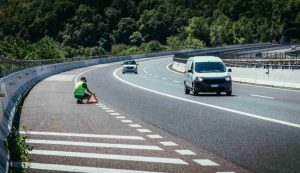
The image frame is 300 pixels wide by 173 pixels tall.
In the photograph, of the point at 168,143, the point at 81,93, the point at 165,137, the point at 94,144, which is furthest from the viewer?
the point at 81,93

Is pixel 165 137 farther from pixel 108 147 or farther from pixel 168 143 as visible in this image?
pixel 108 147

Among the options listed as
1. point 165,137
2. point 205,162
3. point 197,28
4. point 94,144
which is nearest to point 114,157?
point 205,162

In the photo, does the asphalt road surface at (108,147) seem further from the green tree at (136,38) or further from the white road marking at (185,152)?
the green tree at (136,38)

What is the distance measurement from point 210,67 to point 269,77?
8.00m

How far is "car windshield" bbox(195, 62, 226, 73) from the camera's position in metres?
26.2

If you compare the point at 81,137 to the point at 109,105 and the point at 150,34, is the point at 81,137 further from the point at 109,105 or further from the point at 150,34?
the point at 150,34

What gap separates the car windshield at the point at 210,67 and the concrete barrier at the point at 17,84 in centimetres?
763

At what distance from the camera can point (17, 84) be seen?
2408cm

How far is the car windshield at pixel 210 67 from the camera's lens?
86.0 ft

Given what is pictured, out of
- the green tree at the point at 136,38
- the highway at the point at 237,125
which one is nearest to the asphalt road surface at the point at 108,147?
the highway at the point at 237,125

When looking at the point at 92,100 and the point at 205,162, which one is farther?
the point at 92,100

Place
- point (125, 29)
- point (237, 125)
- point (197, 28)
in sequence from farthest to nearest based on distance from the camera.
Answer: point (125, 29) → point (197, 28) → point (237, 125)

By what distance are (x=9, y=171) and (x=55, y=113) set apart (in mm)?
10113

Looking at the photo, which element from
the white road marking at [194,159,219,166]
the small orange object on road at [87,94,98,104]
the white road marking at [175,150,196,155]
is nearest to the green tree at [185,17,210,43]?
the small orange object on road at [87,94,98,104]
